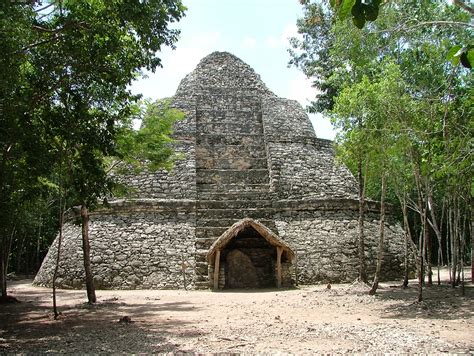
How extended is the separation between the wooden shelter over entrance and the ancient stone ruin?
3cm

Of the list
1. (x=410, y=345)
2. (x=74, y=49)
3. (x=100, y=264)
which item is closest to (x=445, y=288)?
(x=410, y=345)

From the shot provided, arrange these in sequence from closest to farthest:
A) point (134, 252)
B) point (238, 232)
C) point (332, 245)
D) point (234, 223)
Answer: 1. point (238, 232)
2. point (134, 252)
3. point (332, 245)
4. point (234, 223)

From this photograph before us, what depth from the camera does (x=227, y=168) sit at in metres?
16.8

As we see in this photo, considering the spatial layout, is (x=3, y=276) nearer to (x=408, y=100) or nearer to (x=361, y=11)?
(x=408, y=100)

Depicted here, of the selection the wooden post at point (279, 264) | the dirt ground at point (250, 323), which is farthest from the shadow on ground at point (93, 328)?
the wooden post at point (279, 264)

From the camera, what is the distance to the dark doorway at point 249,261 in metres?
12.0

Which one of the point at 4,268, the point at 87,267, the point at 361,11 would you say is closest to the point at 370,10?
the point at 361,11

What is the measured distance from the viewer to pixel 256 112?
20078 millimetres

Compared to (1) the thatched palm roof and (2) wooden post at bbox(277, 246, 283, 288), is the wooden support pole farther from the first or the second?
(1) the thatched palm roof

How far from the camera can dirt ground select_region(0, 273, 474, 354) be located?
5.21 metres

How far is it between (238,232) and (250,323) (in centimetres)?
472

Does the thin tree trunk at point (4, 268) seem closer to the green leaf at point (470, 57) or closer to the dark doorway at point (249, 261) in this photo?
the dark doorway at point (249, 261)

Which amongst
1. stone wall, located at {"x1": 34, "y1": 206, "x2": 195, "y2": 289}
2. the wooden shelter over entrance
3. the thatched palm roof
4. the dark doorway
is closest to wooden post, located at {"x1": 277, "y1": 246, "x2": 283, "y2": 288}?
the wooden shelter over entrance

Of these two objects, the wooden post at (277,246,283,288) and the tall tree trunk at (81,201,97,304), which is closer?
the tall tree trunk at (81,201,97,304)
